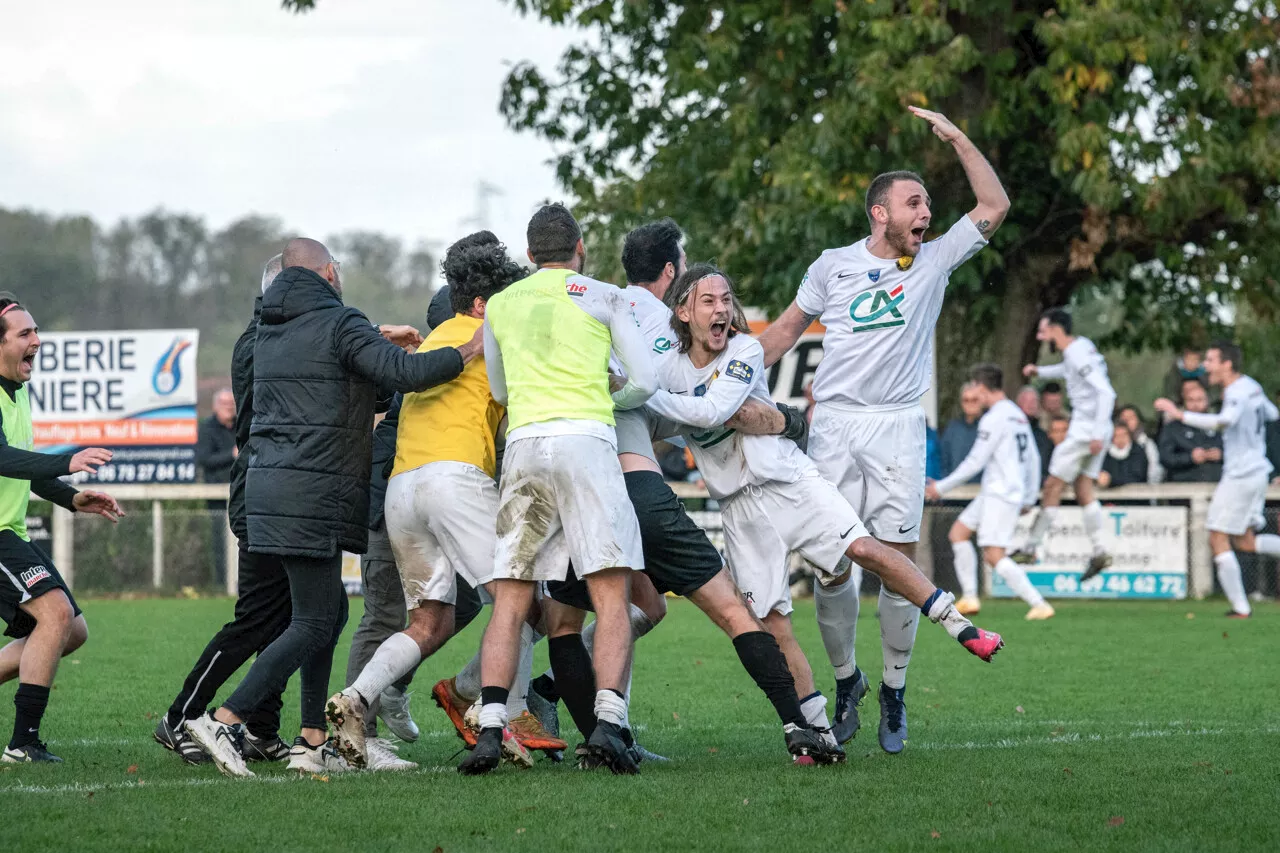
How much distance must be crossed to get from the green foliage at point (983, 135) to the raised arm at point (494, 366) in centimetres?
1190

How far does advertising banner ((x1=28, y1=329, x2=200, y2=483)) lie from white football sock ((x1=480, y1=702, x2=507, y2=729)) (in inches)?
611

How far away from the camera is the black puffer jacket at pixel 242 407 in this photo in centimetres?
762

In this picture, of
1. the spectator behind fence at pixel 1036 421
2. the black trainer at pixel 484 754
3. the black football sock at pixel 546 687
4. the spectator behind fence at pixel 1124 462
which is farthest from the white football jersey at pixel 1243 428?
the black trainer at pixel 484 754

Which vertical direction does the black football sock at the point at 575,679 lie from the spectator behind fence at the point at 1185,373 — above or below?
below

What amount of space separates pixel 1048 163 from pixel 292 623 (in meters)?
15.6

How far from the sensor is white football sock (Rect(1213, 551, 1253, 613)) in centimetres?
1612

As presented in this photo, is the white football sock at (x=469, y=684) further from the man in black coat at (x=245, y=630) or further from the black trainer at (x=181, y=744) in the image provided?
the black trainer at (x=181, y=744)

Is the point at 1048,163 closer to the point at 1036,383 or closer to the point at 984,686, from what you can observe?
the point at 1036,383

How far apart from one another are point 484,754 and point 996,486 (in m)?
10.5

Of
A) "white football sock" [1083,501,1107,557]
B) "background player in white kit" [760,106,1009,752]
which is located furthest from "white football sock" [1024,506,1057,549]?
"background player in white kit" [760,106,1009,752]

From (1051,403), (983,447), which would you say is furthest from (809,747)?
(1051,403)

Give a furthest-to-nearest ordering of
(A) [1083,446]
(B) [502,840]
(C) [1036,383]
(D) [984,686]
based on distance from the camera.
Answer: (C) [1036,383], (A) [1083,446], (D) [984,686], (B) [502,840]

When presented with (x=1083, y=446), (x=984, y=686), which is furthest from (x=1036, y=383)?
(x=984, y=686)

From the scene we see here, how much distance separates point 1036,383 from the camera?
2373 centimetres
